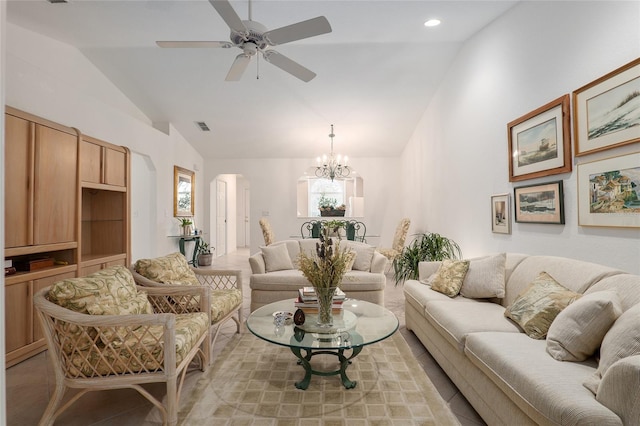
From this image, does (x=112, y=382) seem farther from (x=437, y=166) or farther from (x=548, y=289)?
(x=437, y=166)

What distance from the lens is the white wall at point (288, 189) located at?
26.6 ft

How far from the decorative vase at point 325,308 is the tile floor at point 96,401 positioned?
90cm

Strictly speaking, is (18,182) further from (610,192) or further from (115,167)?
(610,192)

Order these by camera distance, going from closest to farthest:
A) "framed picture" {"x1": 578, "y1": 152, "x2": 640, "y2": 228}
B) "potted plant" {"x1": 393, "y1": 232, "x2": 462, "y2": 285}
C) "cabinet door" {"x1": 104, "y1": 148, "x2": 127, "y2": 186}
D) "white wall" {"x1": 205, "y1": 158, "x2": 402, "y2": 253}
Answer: "framed picture" {"x1": 578, "y1": 152, "x2": 640, "y2": 228} → "cabinet door" {"x1": 104, "y1": 148, "x2": 127, "y2": 186} → "potted plant" {"x1": 393, "y1": 232, "x2": 462, "y2": 285} → "white wall" {"x1": 205, "y1": 158, "x2": 402, "y2": 253}

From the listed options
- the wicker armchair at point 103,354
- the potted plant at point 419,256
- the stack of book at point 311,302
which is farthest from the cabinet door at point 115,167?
the potted plant at point 419,256

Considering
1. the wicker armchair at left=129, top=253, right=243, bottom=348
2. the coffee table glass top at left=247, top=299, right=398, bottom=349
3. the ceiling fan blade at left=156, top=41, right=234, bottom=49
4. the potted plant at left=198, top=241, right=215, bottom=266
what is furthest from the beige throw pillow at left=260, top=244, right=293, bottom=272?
the potted plant at left=198, top=241, right=215, bottom=266

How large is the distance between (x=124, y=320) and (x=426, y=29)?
415 centimetres

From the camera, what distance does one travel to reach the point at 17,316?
8.74 ft

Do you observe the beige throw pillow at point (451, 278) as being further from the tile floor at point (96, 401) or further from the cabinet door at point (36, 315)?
the cabinet door at point (36, 315)

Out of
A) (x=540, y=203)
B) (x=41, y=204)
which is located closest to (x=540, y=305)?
(x=540, y=203)

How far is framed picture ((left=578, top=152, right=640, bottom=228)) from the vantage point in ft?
6.70

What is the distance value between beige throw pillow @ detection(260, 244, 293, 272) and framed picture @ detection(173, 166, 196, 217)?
3202 millimetres

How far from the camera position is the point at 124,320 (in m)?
1.78

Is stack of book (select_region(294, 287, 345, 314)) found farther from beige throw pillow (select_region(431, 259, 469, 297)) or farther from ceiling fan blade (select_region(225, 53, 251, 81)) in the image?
ceiling fan blade (select_region(225, 53, 251, 81))
